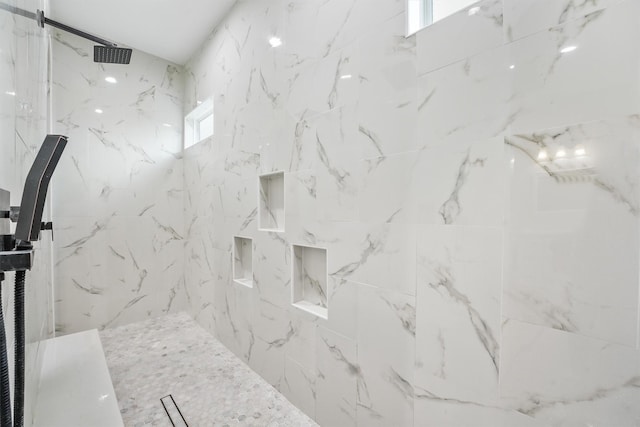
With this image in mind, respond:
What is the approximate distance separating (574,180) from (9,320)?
5.24 feet

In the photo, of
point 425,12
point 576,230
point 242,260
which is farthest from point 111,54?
point 576,230

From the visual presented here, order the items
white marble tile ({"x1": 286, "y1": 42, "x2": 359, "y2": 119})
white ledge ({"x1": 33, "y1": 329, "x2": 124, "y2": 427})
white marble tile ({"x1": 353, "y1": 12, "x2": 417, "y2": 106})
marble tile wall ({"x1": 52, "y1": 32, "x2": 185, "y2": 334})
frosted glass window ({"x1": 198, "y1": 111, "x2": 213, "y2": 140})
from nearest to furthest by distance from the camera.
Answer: white ledge ({"x1": 33, "y1": 329, "x2": 124, "y2": 427}) → white marble tile ({"x1": 353, "y1": 12, "x2": 417, "y2": 106}) → white marble tile ({"x1": 286, "y1": 42, "x2": 359, "y2": 119}) → marble tile wall ({"x1": 52, "y1": 32, "x2": 185, "y2": 334}) → frosted glass window ({"x1": 198, "y1": 111, "x2": 213, "y2": 140})

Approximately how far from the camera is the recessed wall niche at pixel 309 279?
71.0 inches

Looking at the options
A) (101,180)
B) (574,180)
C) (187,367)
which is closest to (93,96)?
(101,180)

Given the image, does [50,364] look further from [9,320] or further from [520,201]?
[520,201]

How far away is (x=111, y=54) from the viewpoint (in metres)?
1.91

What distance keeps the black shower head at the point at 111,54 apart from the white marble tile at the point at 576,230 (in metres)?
2.29

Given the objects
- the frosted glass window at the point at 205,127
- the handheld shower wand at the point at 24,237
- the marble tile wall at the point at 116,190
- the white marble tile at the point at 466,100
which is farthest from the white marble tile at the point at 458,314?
the marble tile wall at the point at 116,190

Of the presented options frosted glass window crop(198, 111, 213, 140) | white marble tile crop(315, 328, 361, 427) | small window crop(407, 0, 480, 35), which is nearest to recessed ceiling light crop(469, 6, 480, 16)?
small window crop(407, 0, 480, 35)

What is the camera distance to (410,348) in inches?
49.1

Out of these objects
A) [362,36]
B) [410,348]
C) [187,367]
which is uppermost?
[362,36]

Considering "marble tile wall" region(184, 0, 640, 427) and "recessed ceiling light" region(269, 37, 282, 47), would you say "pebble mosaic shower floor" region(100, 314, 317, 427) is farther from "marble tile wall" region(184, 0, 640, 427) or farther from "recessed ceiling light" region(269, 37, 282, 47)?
"recessed ceiling light" region(269, 37, 282, 47)

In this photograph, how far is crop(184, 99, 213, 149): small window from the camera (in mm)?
3289

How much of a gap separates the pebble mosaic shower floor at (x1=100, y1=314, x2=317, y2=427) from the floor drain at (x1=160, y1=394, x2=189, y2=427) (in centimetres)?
2
